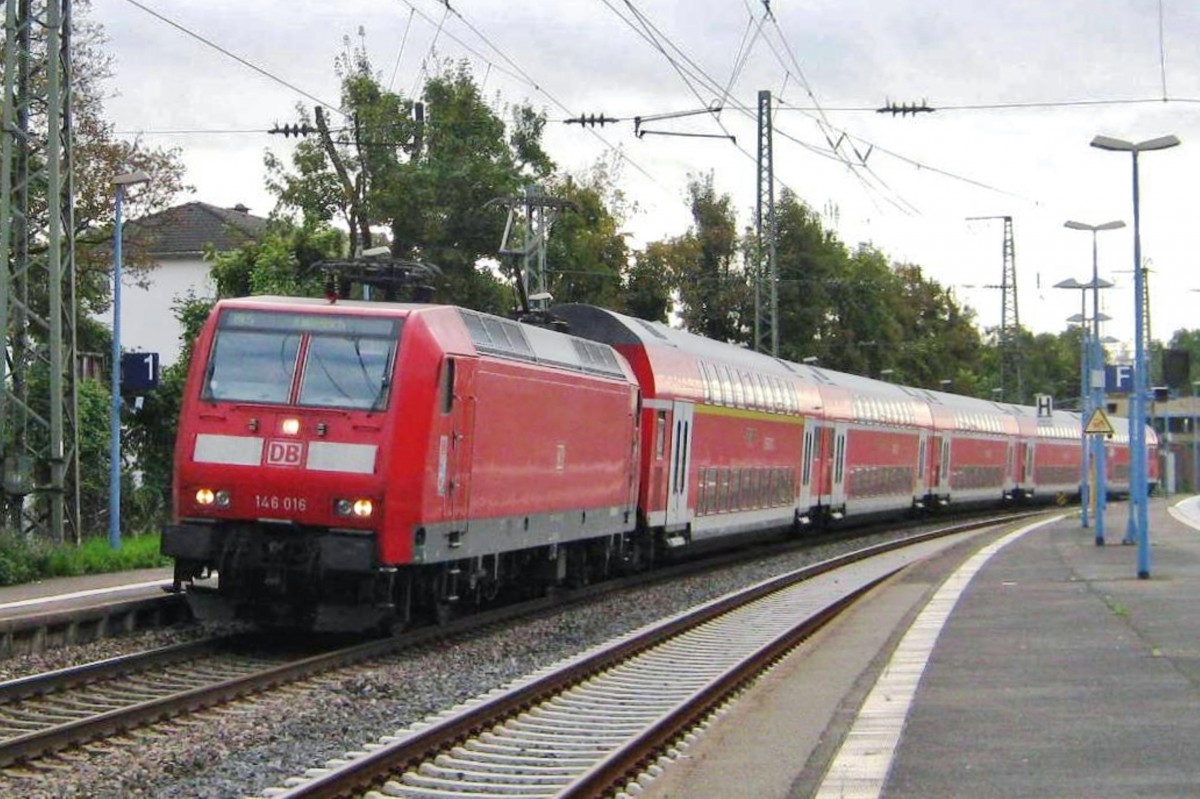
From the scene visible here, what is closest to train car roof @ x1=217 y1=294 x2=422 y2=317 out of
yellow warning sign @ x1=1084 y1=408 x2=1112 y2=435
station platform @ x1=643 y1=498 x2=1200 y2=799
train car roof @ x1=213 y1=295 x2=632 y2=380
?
train car roof @ x1=213 y1=295 x2=632 y2=380

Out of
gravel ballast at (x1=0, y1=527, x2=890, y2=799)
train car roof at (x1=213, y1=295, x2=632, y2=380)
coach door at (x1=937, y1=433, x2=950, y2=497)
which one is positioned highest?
train car roof at (x1=213, y1=295, x2=632, y2=380)

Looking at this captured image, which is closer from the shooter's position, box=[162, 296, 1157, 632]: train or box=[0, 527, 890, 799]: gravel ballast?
box=[0, 527, 890, 799]: gravel ballast

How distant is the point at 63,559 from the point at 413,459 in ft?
28.9

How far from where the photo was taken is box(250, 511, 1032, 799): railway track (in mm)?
9500

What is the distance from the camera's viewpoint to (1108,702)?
471 inches

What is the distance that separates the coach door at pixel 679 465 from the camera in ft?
81.5

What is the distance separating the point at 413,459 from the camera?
1488cm

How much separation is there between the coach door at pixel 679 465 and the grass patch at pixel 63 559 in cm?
692

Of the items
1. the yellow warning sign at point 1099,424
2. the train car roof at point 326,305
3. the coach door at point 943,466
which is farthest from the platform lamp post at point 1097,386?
the train car roof at point 326,305

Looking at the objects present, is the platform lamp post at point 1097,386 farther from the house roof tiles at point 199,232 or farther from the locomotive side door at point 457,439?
the house roof tiles at point 199,232

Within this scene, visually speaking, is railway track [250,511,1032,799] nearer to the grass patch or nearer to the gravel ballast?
the gravel ballast

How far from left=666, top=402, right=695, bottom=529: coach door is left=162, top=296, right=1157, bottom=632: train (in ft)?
0.17

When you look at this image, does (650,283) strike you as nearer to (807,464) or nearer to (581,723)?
(807,464)

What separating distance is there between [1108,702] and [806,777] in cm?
332
